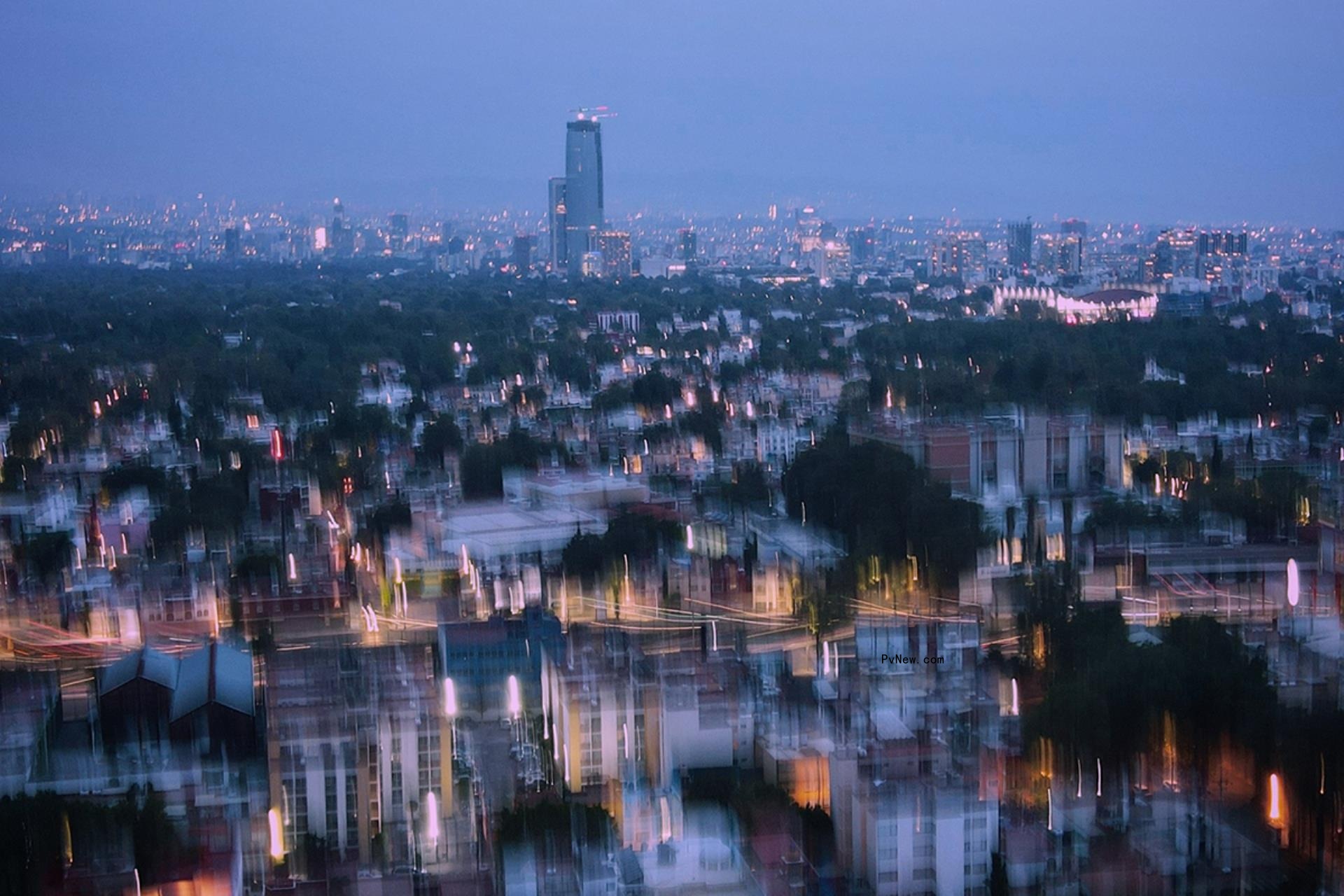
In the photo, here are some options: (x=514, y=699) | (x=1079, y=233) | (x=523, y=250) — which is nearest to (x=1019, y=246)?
(x=1079, y=233)

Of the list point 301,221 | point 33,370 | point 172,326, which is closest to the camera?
point 33,370

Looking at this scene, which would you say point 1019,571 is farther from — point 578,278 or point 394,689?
point 578,278

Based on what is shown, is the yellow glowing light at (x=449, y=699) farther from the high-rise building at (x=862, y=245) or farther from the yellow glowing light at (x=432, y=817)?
the high-rise building at (x=862, y=245)

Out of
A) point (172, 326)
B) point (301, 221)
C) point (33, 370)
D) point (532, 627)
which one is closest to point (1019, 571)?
point (532, 627)

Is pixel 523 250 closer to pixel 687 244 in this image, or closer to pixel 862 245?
pixel 687 244

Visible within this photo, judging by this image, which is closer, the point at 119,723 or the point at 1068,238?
the point at 119,723

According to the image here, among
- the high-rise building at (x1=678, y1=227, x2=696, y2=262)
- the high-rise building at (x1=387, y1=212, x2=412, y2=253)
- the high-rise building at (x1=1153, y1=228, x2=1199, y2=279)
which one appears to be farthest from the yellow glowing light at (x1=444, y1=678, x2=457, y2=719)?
the high-rise building at (x1=678, y1=227, x2=696, y2=262)
